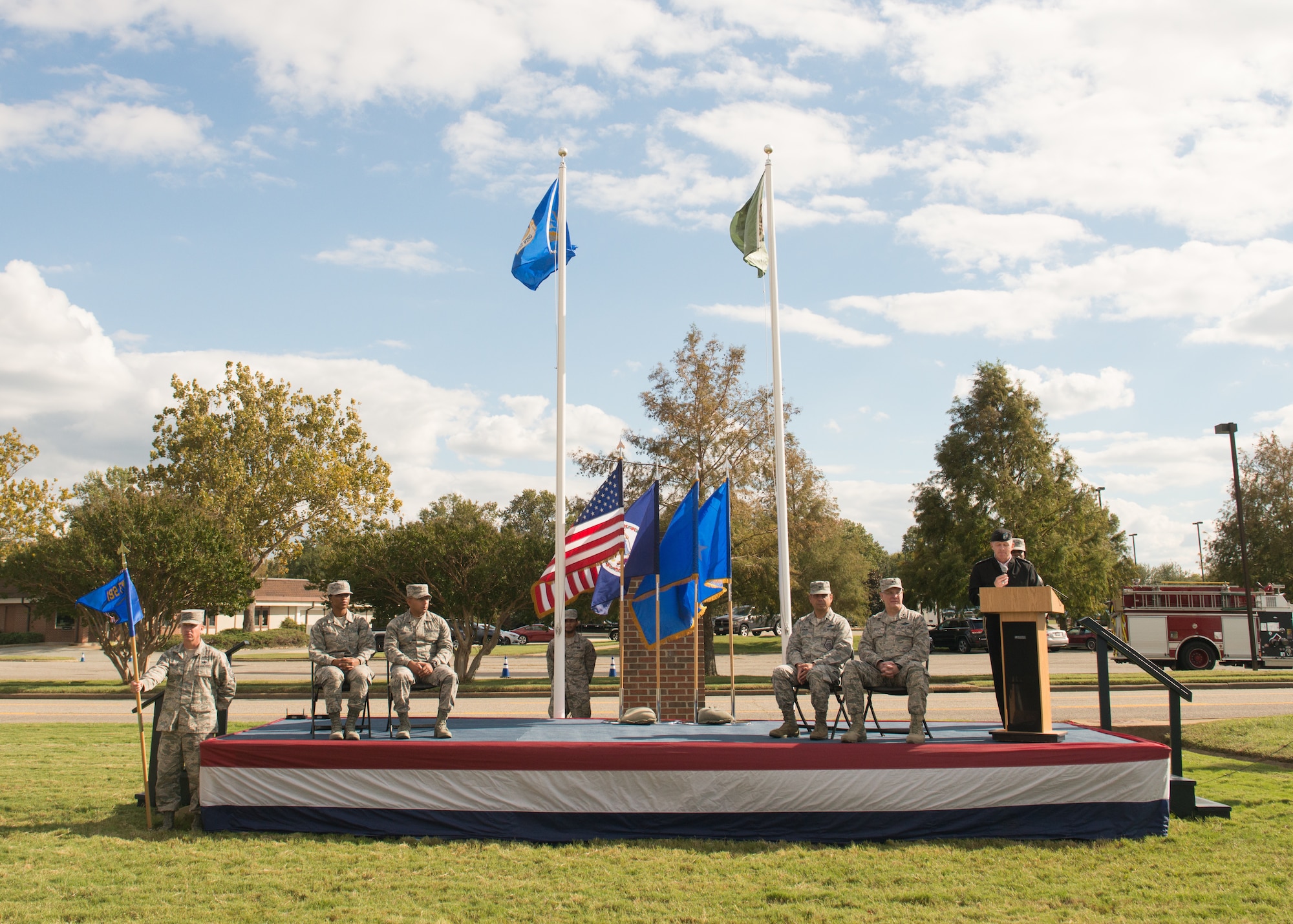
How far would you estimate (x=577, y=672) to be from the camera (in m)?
12.0

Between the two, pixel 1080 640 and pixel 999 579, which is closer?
pixel 999 579

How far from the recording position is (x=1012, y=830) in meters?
7.64

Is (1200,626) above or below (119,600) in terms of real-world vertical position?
below

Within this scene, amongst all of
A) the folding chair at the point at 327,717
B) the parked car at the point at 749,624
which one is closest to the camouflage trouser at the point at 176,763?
the folding chair at the point at 327,717

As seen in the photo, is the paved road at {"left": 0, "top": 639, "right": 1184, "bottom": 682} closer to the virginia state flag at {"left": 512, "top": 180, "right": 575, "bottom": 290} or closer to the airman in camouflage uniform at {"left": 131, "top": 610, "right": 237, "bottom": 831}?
the virginia state flag at {"left": 512, "top": 180, "right": 575, "bottom": 290}

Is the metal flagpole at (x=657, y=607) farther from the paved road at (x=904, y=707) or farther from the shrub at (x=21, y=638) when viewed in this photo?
the shrub at (x=21, y=638)

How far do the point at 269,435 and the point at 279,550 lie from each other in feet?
18.0

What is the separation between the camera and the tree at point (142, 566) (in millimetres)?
24859


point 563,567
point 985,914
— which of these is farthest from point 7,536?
point 985,914

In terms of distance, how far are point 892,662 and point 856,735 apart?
2.40 feet

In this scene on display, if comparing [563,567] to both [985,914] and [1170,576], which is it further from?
[1170,576]

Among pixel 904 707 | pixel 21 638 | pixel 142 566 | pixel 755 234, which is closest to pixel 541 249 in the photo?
pixel 755 234

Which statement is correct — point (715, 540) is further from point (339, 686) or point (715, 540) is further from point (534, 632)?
point (534, 632)

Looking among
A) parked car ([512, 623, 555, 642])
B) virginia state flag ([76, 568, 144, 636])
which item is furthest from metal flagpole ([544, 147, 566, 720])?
parked car ([512, 623, 555, 642])
